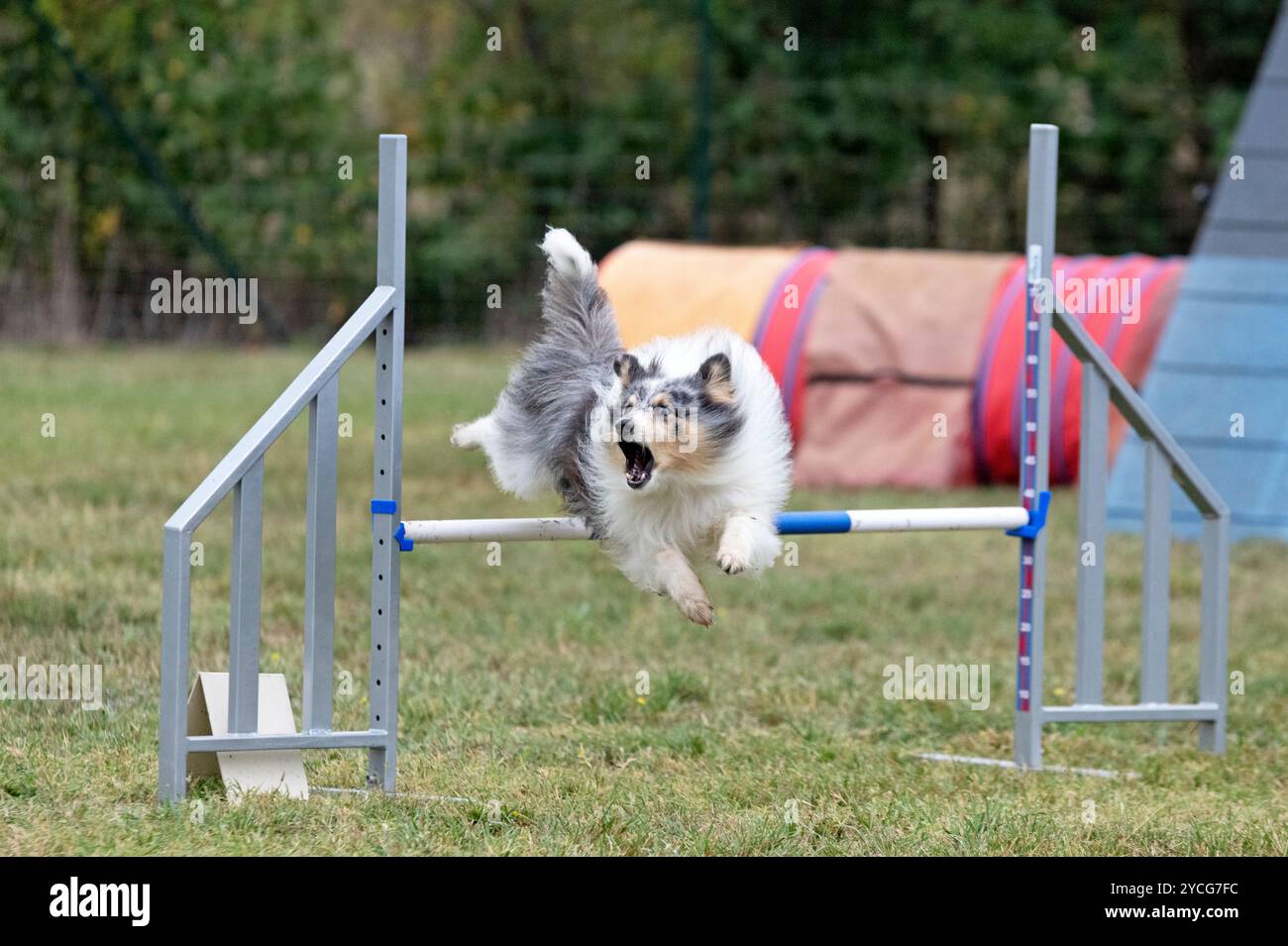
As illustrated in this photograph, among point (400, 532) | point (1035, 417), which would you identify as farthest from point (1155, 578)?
point (400, 532)

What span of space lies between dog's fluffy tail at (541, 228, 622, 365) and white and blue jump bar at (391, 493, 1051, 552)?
461mm

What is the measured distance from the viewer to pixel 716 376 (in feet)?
13.9

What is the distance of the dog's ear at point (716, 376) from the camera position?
4230 mm

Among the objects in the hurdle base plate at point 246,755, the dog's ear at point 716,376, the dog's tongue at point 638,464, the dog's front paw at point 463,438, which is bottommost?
the hurdle base plate at point 246,755

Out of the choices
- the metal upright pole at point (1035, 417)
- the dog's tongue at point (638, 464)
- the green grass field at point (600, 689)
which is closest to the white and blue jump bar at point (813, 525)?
the metal upright pole at point (1035, 417)

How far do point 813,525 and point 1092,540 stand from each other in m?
1.03

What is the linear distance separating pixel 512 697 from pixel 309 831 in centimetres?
165

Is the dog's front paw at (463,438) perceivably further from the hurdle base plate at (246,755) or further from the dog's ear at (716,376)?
the dog's ear at (716,376)

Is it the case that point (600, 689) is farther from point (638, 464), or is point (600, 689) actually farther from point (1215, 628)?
point (1215, 628)

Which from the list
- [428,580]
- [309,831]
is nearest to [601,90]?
[428,580]

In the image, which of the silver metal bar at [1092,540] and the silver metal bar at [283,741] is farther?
the silver metal bar at [1092,540]

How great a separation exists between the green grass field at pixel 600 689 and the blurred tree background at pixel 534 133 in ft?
11.9

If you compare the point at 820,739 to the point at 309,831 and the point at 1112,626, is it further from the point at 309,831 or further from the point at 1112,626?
the point at 1112,626

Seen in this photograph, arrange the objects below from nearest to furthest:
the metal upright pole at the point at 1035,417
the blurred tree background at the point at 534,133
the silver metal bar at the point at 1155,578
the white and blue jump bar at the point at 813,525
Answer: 1. the white and blue jump bar at the point at 813,525
2. the metal upright pole at the point at 1035,417
3. the silver metal bar at the point at 1155,578
4. the blurred tree background at the point at 534,133
